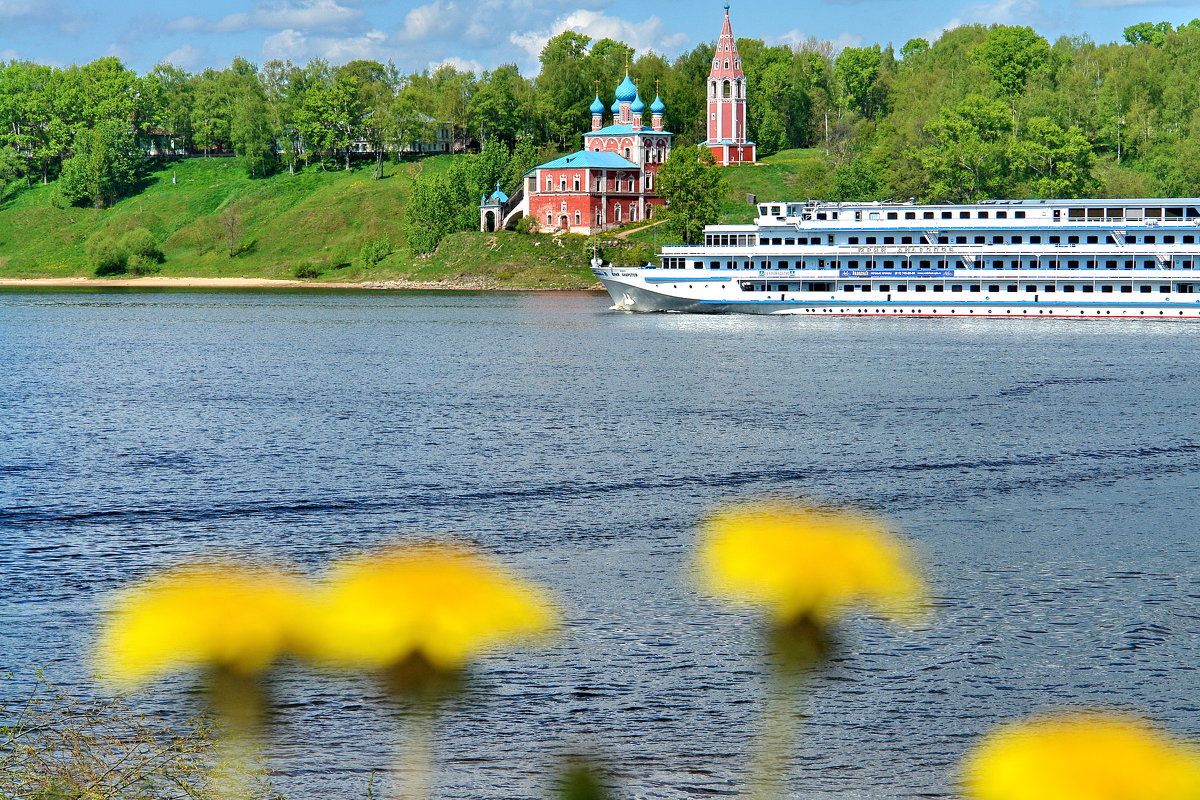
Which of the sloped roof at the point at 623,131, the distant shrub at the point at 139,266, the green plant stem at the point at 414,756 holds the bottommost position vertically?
the green plant stem at the point at 414,756

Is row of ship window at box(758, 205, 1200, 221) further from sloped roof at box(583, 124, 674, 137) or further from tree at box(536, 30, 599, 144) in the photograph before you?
tree at box(536, 30, 599, 144)

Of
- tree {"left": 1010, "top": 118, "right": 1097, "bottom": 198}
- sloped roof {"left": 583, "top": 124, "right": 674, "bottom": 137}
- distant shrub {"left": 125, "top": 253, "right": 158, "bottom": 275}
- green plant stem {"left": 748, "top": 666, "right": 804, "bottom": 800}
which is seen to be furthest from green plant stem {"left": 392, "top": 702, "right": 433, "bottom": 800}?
distant shrub {"left": 125, "top": 253, "right": 158, "bottom": 275}

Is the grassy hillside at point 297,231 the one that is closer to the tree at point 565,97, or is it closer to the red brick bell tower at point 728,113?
the red brick bell tower at point 728,113

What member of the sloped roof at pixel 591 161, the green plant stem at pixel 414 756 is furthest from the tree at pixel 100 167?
→ the green plant stem at pixel 414 756

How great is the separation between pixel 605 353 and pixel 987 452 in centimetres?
3239

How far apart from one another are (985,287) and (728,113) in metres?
72.7

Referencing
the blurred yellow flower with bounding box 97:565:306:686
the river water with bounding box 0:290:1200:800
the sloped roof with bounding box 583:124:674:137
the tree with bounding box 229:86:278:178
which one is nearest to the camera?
the blurred yellow flower with bounding box 97:565:306:686

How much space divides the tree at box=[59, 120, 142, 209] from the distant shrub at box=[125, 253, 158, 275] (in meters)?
25.3

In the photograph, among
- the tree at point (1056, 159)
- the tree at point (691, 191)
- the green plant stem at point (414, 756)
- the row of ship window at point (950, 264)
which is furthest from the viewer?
the tree at point (691, 191)

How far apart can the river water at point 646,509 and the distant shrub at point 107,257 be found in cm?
8553

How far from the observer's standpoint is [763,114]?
173 meters

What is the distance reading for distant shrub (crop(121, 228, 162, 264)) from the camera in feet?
501

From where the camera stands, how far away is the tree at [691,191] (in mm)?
132625

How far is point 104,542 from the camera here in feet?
88.1
